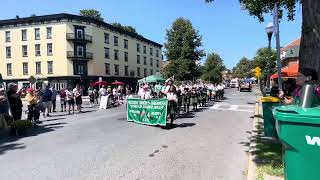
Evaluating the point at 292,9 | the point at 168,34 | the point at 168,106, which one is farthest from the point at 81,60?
the point at 168,106

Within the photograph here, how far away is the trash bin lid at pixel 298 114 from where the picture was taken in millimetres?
3275

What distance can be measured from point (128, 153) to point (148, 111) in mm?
5550

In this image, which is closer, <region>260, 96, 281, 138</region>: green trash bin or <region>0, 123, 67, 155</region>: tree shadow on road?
<region>0, 123, 67, 155</region>: tree shadow on road

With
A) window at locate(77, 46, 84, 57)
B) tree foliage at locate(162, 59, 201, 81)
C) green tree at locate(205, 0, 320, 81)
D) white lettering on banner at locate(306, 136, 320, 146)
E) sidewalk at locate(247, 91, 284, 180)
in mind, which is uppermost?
window at locate(77, 46, 84, 57)

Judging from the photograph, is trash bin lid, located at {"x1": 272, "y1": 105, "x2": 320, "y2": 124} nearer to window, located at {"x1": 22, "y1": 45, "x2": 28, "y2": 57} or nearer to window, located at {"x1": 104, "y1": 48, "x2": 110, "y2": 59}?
window, located at {"x1": 22, "y1": 45, "x2": 28, "y2": 57}

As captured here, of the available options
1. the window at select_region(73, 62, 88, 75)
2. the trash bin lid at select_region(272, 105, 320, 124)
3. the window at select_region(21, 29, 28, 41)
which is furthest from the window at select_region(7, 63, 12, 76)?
the trash bin lid at select_region(272, 105, 320, 124)

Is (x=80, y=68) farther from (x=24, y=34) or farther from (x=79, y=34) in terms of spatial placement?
(x=24, y=34)

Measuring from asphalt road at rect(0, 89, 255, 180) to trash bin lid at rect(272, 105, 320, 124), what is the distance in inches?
135

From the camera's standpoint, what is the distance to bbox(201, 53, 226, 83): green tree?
260 ft

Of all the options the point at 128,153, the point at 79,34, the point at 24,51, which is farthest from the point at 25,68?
the point at 128,153

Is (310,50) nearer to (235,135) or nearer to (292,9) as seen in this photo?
(235,135)

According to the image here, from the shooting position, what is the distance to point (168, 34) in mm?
59938

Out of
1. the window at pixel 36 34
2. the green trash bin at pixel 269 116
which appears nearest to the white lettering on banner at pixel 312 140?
the green trash bin at pixel 269 116

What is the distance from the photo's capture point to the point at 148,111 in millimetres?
14289
